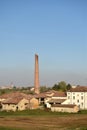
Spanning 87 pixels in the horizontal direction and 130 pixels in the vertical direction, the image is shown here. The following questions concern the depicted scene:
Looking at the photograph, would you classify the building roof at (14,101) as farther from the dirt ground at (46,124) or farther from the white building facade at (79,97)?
the dirt ground at (46,124)

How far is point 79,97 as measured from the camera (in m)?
76.6

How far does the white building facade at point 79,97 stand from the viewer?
76.1 metres

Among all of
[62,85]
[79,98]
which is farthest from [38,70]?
[62,85]

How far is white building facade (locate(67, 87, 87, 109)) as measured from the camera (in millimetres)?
76125

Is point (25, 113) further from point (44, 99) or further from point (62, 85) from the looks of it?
point (62, 85)

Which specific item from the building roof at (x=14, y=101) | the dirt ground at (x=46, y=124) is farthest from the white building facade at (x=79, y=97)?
the dirt ground at (x=46, y=124)

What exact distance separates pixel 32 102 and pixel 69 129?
3403 cm

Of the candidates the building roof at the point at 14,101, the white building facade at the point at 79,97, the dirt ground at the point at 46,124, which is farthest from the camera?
the white building facade at the point at 79,97

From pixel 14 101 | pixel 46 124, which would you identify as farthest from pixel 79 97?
pixel 46 124

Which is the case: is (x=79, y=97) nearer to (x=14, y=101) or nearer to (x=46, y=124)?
(x=14, y=101)

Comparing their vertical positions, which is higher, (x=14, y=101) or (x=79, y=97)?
(x=79, y=97)

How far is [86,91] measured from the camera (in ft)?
250

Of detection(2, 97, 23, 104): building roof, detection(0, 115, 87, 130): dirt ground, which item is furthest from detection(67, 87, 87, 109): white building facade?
detection(0, 115, 87, 130): dirt ground

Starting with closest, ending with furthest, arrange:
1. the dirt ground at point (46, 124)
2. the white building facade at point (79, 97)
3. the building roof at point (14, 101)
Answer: the dirt ground at point (46, 124)
the building roof at point (14, 101)
the white building facade at point (79, 97)
